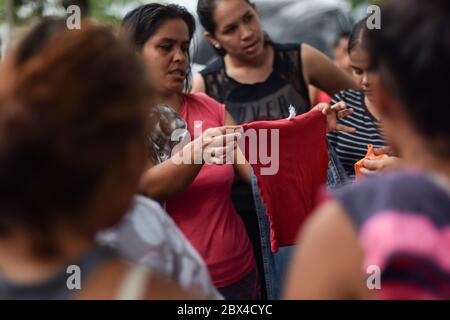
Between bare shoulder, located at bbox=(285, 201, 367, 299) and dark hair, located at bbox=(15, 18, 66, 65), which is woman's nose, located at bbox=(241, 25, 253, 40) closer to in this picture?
dark hair, located at bbox=(15, 18, 66, 65)

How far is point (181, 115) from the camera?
2.76 metres

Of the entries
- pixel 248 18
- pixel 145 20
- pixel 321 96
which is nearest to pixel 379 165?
pixel 145 20

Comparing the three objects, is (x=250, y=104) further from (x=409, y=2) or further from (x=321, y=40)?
(x=321, y=40)

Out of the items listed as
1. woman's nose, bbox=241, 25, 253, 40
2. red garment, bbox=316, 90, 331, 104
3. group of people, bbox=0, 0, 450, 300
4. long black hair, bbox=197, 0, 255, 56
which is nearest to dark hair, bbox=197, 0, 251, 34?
long black hair, bbox=197, 0, 255, 56

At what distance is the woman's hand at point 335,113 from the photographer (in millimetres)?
2809

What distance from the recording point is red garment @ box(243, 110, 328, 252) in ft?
8.90

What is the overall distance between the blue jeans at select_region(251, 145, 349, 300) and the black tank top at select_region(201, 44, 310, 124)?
57cm

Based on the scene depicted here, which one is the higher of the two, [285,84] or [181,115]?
[285,84]

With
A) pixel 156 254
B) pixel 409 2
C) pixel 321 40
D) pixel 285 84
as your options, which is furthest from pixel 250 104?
pixel 321 40

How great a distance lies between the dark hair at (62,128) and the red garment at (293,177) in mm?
1514

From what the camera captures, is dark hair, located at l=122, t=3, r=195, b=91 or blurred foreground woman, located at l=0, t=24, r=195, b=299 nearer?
blurred foreground woman, located at l=0, t=24, r=195, b=299

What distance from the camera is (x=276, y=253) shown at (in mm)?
2820

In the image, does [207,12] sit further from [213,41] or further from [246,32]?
[246,32]

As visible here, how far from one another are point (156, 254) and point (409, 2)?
629 millimetres
